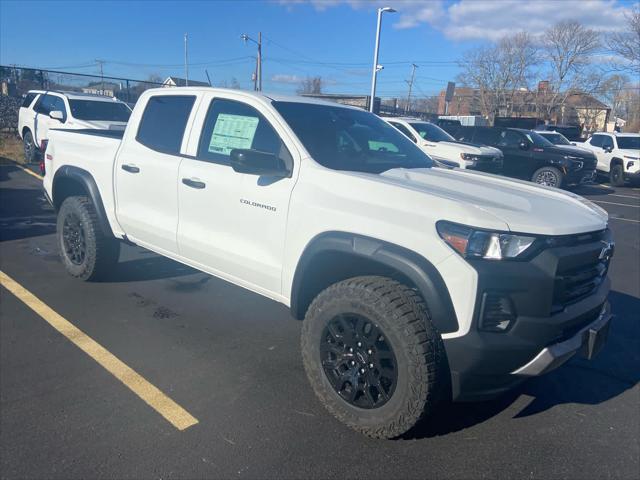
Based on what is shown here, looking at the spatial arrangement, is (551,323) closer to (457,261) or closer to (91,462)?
(457,261)

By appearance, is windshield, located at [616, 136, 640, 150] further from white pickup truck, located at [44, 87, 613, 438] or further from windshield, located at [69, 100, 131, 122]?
white pickup truck, located at [44, 87, 613, 438]

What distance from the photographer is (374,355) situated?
9.56 ft

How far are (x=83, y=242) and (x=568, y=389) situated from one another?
446 centimetres

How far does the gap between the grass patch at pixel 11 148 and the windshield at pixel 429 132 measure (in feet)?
33.1

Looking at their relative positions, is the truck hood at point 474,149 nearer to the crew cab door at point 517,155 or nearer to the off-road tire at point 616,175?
the crew cab door at point 517,155

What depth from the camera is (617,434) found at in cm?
317

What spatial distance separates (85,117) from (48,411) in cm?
1044

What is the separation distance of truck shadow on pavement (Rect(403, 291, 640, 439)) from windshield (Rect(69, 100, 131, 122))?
11.3 metres

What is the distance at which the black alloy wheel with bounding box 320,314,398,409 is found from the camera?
9.50 ft

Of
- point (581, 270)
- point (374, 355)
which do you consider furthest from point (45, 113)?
point (581, 270)

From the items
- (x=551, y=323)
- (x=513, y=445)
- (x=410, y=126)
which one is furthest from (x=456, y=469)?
(x=410, y=126)

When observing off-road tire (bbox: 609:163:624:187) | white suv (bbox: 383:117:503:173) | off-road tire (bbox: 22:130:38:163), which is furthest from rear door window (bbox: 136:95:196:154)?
off-road tire (bbox: 609:163:624:187)

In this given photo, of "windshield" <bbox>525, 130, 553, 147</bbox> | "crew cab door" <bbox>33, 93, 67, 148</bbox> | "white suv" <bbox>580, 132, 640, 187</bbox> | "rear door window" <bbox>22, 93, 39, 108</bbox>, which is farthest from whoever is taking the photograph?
"white suv" <bbox>580, 132, 640, 187</bbox>

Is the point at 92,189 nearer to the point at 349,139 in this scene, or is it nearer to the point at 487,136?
the point at 349,139
